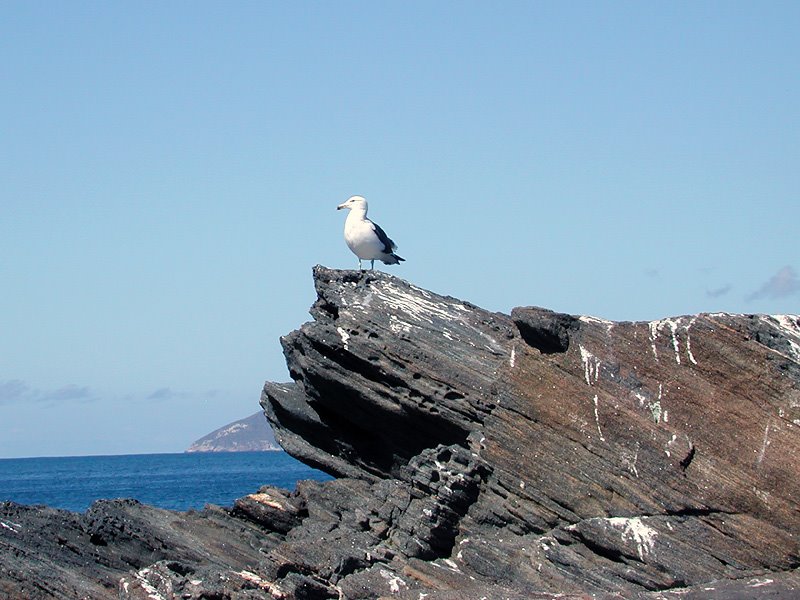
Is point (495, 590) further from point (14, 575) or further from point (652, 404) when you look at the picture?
point (14, 575)

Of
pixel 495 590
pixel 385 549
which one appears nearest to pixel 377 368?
pixel 385 549

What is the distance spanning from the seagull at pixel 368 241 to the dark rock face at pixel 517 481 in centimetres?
208

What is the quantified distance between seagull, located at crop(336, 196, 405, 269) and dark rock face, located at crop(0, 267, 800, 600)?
2.08m

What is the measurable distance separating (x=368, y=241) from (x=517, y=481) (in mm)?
6399

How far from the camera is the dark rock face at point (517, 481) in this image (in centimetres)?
1841

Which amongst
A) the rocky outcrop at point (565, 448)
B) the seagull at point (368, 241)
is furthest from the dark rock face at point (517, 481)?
the seagull at point (368, 241)

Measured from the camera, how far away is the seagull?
23875 millimetres

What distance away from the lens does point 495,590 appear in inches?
715

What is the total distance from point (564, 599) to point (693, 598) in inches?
72.2

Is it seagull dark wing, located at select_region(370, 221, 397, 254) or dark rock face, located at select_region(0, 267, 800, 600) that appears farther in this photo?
seagull dark wing, located at select_region(370, 221, 397, 254)

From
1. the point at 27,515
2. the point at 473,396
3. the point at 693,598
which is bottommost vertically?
the point at 693,598

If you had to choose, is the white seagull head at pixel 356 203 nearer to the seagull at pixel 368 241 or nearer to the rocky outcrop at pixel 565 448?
the seagull at pixel 368 241

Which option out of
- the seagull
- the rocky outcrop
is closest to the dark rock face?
the rocky outcrop

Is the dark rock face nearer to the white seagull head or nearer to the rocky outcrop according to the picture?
the rocky outcrop
